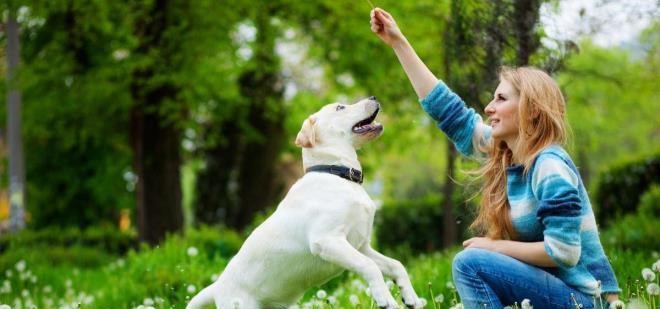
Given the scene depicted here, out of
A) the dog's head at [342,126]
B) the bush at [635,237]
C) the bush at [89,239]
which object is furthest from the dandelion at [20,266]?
the bush at [635,237]

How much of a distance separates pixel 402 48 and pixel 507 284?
54.5 inches

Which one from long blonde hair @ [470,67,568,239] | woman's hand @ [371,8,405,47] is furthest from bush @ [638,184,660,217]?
woman's hand @ [371,8,405,47]

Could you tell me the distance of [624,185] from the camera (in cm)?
1263

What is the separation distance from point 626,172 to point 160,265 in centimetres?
876

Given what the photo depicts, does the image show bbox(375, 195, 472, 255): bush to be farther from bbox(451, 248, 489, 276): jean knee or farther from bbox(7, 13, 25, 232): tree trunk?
bbox(451, 248, 489, 276): jean knee

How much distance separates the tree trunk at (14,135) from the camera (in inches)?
472

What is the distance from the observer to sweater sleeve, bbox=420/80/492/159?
4.11 metres

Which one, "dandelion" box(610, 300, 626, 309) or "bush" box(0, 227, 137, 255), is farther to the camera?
"bush" box(0, 227, 137, 255)

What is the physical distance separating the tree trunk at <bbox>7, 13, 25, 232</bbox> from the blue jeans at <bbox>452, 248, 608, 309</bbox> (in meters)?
9.90

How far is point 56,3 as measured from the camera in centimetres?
1014

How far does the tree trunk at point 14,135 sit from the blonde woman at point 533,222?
980 centimetres

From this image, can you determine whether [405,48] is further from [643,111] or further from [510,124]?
[643,111]

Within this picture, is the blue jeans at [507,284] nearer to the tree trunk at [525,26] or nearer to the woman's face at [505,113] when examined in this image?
the woman's face at [505,113]


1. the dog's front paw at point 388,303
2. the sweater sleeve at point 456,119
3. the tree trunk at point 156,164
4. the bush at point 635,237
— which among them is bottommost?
the tree trunk at point 156,164
